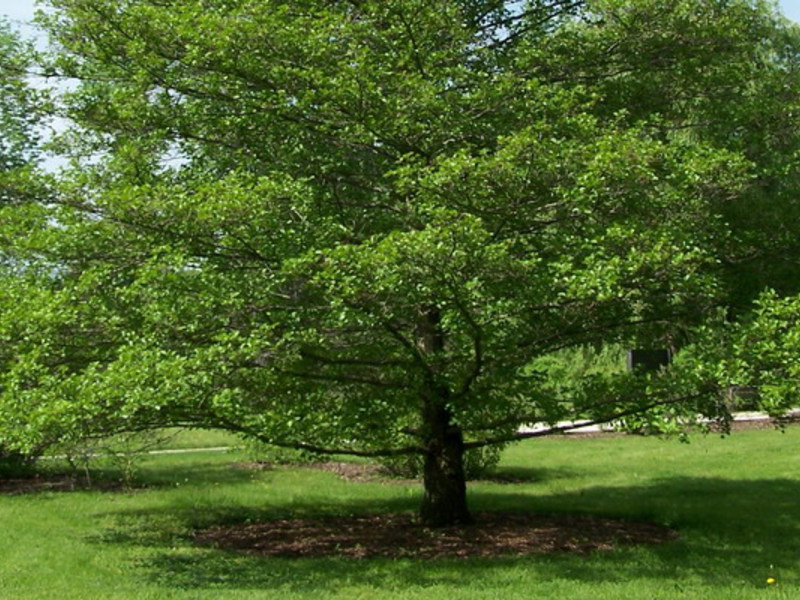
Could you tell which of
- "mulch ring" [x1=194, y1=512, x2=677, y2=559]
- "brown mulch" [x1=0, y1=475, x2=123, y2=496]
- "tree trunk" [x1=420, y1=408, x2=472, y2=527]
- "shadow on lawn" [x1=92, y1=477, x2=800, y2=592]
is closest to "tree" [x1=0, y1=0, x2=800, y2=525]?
"tree trunk" [x1=420, y1=408, x2=472, y2=527]

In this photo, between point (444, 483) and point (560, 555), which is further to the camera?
point (444, 483)

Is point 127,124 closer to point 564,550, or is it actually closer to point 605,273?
point 605,273

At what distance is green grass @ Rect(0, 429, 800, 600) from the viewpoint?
25.6 feet

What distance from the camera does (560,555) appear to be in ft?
30.3

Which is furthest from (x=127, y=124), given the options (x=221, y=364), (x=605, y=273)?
(x=605, y=273)

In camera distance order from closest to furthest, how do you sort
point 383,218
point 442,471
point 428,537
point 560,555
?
point 560,555, point 383,218, point 428,537, point 442,471

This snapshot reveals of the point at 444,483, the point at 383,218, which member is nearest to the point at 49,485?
the point at 444,483

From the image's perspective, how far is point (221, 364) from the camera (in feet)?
25.1

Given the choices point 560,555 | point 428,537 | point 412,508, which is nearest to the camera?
point 560,555

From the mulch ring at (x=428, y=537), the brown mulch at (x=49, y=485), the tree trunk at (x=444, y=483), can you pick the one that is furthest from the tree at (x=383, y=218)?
the brown mulch at (x=49, y=485)

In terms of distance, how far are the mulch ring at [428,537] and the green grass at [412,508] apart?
0.38m

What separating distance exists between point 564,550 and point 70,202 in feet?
19.8

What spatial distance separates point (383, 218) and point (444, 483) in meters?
3.21

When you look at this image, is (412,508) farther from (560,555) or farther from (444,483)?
(560,555)
